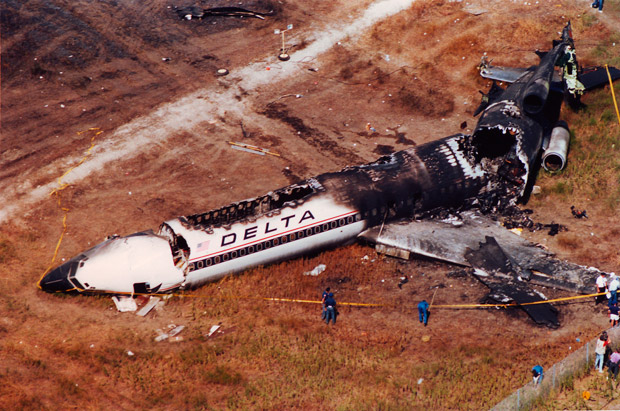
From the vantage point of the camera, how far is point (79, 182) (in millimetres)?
35656

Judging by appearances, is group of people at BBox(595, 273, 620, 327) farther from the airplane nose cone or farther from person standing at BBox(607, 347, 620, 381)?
the airplane nose cone

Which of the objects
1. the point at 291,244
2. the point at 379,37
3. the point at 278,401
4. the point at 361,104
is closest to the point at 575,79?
the point at 361,104

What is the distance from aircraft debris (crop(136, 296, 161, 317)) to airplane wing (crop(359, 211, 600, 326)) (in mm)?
9497

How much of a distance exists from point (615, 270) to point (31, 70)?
38867mm

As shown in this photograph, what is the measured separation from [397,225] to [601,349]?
1058 centimetres

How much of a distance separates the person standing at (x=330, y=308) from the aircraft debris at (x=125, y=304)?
312 inches

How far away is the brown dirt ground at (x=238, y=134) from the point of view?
86.0ft

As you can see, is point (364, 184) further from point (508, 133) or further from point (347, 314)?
point (508, 133)

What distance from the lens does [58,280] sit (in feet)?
88.9

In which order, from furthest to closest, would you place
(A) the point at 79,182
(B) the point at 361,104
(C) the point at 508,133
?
(B) the point at 361,104 → (A) the point at 79,182 → (C) the point at 508,133

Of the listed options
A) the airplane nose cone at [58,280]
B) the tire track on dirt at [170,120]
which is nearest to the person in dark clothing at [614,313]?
the airplane nose cone at [58,280]

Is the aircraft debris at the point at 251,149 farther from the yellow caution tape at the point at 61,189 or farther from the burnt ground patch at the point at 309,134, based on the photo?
the yellow caution tape at the point at 61,189

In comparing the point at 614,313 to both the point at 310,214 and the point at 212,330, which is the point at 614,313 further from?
the point at 212,330

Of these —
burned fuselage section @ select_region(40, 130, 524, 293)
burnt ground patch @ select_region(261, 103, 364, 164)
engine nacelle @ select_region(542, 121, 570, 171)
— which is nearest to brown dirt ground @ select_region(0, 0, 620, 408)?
burnt ground patch @ select_region(261, 103, 364, 164)
